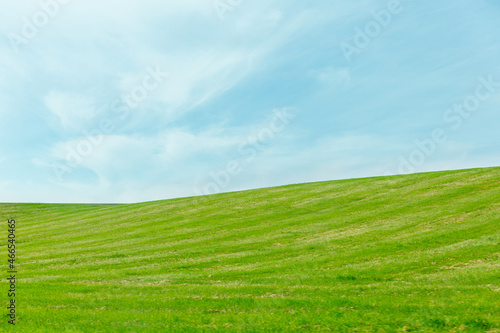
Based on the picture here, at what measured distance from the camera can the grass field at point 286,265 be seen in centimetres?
1666

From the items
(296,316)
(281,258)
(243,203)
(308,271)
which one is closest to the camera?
(296,316)

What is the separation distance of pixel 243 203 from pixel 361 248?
118ft

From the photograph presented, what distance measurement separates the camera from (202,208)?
2744 inches

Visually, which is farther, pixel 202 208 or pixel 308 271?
pixel 202 208

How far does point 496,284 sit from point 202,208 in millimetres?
52431

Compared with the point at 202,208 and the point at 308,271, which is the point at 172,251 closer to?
the point at 308,271

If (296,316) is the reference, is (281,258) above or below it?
above

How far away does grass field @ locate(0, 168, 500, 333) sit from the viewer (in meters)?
16.7

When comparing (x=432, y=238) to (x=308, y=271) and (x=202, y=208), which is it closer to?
(x=308, y=271)

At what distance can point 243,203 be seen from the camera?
226 feet

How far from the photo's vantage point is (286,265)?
101ft

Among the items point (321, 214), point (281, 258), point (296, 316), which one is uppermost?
point (321, 214)

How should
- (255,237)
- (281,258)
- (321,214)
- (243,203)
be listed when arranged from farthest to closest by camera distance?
(243,203)
(321,214)
(255,237)
(281,258)

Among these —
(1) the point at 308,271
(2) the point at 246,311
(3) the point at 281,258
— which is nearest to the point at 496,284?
(1) the point at 308,271
